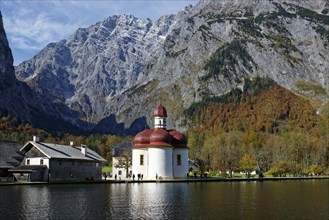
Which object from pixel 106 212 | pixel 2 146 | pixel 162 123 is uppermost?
pixel 162 123

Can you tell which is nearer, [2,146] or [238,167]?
[2,146]

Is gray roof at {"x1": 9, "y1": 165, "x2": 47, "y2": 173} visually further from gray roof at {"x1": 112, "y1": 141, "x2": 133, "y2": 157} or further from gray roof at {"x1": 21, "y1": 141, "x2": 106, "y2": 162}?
gray roof at {"x1": 112, "y1": 141, "x2": 133, "y2": 157}

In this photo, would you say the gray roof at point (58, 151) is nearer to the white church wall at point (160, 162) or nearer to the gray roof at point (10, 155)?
the gray roof at point (10, 155)

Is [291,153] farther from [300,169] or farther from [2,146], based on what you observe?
[2,146]

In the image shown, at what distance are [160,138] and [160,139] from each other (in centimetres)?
22

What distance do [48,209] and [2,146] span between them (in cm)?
5317

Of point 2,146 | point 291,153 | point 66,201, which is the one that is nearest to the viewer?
point 66,201

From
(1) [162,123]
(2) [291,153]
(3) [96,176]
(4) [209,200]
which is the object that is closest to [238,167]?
(2) [291,153]

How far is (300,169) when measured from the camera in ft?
437

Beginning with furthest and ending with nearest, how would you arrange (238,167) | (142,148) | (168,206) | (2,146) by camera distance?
(238,167) → (142,148) → (2,146) → (168,206)

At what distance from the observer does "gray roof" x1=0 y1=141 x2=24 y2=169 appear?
85375mm

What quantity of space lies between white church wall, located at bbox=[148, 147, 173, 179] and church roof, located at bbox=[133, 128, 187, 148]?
132 centimetres

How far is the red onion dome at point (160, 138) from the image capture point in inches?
3901

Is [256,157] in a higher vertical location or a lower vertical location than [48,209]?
higher
